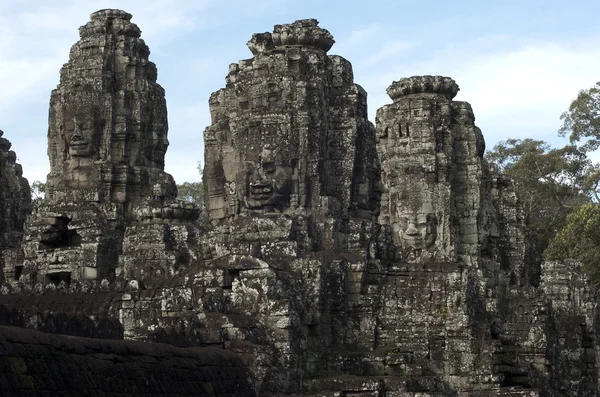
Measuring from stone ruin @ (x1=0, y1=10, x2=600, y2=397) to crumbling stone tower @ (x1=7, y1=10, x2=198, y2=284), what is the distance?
5cm

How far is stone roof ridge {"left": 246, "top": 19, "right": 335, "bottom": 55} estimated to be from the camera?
33.9 meters

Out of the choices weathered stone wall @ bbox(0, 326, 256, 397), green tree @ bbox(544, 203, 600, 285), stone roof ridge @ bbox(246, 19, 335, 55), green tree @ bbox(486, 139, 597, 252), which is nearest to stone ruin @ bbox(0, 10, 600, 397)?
stone roof ridge @ bbox(246, 19, 335, 55)

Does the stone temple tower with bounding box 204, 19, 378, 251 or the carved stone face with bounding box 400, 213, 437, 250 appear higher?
the stone temple tower with bounding box 204, 19, 378, 251

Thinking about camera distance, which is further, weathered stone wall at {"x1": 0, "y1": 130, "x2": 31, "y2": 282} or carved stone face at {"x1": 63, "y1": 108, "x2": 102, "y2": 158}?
weathered stone wall at {"x1": 0, "y1": 130, "x2": 31, "y2": 282}

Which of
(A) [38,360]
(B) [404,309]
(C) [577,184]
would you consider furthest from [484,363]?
(C) [577,184]

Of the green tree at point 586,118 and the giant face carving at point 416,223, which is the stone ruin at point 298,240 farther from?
the green tree at point 586,118

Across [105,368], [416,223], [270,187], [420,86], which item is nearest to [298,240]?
[270,187]

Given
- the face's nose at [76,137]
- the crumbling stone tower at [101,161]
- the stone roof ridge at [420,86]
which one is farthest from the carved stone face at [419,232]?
the face's nose at [76,137]

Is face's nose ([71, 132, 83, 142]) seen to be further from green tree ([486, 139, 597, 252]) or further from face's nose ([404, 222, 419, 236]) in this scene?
green tree ([486, 139, 597, 252])

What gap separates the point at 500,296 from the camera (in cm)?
3769

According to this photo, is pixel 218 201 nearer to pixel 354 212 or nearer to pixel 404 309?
pixel 354 212

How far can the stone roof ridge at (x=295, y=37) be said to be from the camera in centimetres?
3394

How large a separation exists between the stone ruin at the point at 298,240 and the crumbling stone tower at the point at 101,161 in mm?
52

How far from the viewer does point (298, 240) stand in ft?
104
